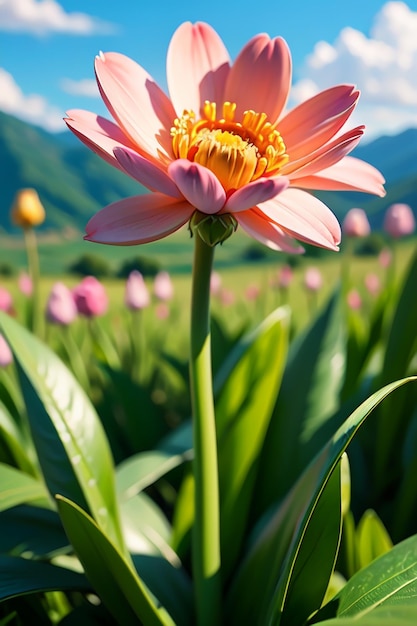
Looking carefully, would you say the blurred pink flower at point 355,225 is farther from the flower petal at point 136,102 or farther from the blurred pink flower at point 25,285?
the flower petal at point 136,102

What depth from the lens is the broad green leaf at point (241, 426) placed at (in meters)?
0.62

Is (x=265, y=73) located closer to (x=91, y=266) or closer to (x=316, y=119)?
(x=316, y=119)

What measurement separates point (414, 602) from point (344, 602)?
0.24ft

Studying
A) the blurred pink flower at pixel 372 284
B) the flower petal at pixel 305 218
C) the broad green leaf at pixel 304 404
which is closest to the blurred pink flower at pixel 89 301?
the broad green leaf at pixel 304 404

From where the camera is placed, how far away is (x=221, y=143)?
1.18ft

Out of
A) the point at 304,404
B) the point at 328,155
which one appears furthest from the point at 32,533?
the point at 328,155

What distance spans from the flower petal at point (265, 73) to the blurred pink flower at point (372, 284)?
139cm

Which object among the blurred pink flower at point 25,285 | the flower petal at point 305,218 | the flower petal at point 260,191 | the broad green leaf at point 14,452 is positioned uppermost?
the blurred pink flower at point 25,285

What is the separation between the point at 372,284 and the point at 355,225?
51 cm

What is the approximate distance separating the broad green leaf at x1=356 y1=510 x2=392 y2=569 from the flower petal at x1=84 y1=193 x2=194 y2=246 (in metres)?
0.32

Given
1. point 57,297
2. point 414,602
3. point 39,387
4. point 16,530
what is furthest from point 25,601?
point 57,297

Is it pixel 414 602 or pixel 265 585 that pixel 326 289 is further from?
pixel 414 602

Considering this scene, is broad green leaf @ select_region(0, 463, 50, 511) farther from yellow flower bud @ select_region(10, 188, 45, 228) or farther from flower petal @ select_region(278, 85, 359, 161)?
yellow flower bud @ select_region(10, 188, 45, 228)

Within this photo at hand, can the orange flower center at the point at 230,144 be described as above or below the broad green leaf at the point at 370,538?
above
